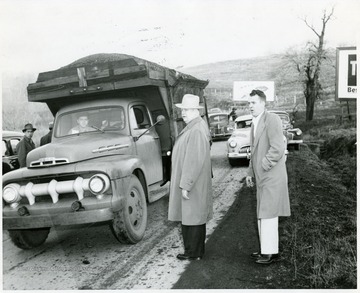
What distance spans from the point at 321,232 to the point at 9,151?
6883 mm

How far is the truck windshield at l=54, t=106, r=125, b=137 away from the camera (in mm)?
5770

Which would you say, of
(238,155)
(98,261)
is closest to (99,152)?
(98,261)

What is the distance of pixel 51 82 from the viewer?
5.91 m

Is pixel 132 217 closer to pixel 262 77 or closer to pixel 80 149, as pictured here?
pixel 80 149

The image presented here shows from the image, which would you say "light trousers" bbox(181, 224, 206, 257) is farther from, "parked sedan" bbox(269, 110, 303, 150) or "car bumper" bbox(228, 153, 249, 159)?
"parked sedan" bbox(269, 110, 303, 150)

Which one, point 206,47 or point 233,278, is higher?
point 206,47

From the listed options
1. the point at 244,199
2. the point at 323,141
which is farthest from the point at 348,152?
the point at 244,199

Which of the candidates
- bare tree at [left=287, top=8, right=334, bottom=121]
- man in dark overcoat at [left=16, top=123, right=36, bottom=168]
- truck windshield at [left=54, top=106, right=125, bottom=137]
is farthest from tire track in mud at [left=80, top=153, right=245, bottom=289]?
bare tree at [left=287, top=8, right=334, bottom=121]

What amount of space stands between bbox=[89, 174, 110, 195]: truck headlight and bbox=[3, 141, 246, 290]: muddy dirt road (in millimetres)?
751

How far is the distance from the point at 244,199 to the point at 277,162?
316 cm

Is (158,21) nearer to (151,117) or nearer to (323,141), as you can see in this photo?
(151,117)

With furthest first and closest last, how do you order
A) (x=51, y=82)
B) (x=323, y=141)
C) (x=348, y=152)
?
(x=323, y=141)
(x=348, y=152)
(x=51, y=82)

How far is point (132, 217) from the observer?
16.3 feet

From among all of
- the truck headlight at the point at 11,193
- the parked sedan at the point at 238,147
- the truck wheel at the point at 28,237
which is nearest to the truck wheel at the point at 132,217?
the truck wheel at the point at 28,237
